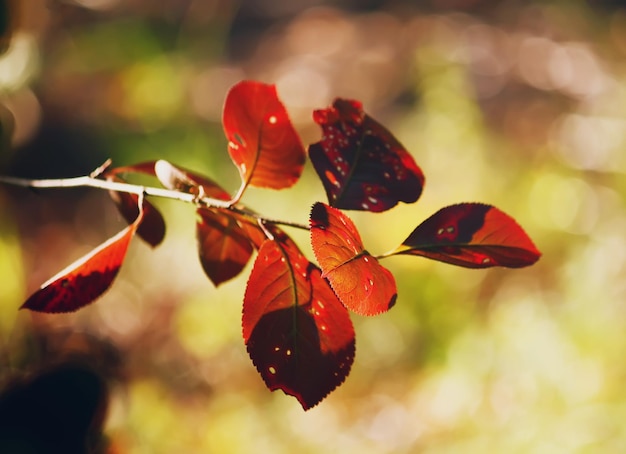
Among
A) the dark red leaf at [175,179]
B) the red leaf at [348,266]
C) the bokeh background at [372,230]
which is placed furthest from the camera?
the bokeh background at [372,230]

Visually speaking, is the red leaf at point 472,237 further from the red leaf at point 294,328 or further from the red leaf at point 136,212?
the red leaf at point 136,212

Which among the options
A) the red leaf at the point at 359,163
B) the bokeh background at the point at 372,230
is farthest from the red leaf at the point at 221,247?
the bokeh background at the point at 372,230

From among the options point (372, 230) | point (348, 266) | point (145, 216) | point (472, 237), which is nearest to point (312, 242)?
point (348, 266)

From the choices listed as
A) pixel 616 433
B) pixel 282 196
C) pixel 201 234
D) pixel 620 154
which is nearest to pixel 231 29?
pixel 282 196

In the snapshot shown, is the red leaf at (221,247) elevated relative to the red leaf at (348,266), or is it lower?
lower

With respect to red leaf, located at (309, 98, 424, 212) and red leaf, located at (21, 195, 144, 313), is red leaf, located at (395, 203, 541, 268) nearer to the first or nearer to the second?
red leaf, located at (309, 98, 424, 212)

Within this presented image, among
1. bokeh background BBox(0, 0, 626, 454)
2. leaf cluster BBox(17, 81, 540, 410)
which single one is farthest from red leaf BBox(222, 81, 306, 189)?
bokeh background BBox(0, 0, 626, 454)

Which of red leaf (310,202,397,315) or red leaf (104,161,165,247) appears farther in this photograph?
red leaf (104,161,165,247)

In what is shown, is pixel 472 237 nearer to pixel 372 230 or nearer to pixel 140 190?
pixel 140 190
